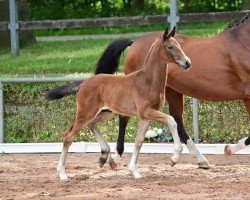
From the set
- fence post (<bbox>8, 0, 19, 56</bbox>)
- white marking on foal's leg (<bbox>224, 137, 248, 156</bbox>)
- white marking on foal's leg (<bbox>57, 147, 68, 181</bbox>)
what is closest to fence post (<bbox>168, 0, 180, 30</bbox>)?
fence post (<bbox>8, 0, 19, 56</bbox>)

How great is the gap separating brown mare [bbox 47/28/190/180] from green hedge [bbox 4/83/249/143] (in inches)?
98.9

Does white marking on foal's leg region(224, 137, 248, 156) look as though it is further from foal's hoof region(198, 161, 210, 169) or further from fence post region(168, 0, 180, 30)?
fence post region(168, 0, 180, 30)

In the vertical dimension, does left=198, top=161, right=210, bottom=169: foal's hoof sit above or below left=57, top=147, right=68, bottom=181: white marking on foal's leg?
below

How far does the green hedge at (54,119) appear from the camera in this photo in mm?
11953

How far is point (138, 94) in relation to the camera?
934 centimetres

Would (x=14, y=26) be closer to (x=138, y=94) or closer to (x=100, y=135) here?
(x=100, y=135)

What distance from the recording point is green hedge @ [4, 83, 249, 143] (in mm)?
11953

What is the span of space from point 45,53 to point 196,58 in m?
8.81

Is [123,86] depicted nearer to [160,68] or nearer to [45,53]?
[160,68]

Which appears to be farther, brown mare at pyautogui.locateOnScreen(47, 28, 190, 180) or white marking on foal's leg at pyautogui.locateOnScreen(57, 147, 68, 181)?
white marking on foal's leg at pyautogui.locateOnScreen(57, 147, 68, 181)

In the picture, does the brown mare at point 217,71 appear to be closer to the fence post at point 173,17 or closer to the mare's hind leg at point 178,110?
the mare's hind leg at point 178,110

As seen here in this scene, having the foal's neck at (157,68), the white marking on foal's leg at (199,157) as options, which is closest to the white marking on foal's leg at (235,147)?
A: the white marking on foal's leg at (199,157)

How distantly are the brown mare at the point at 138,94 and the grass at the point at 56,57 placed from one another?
648 cm

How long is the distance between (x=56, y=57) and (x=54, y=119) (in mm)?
5784
